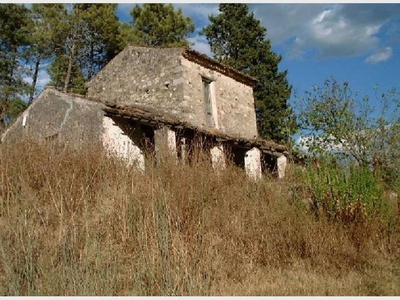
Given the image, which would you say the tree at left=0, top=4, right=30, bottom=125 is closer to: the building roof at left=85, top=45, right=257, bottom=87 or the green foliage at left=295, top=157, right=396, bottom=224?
the building roof at left=85, top=45, right=257, bottom=87

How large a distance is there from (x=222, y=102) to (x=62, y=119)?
6150 millimetres

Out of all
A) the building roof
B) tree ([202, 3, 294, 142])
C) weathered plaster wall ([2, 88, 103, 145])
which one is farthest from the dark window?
tree ([202, 3, 294, 142])

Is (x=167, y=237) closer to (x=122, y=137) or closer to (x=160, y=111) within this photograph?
(x=122, y=137)

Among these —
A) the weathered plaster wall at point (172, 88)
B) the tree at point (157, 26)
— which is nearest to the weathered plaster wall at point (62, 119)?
the weathered plaster wall at point (172, 88)

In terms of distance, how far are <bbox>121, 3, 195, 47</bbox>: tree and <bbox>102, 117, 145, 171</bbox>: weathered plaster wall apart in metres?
12.6

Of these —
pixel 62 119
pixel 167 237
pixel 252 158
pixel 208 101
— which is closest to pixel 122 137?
pixel 62 119

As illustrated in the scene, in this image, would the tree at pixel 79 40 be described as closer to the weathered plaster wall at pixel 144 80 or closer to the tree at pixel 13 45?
the tree at pixel 13 45

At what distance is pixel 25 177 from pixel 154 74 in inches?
329

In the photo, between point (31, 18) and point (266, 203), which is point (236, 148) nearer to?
point (266, 203)

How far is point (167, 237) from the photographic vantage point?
420cm

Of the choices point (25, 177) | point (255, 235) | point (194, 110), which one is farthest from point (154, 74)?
point (255, 235)

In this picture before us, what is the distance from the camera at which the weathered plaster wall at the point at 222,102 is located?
1283cm

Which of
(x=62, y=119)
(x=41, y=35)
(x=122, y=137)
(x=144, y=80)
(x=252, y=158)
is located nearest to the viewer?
(x=122, y=137)

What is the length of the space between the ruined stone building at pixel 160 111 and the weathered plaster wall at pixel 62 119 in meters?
0.03
